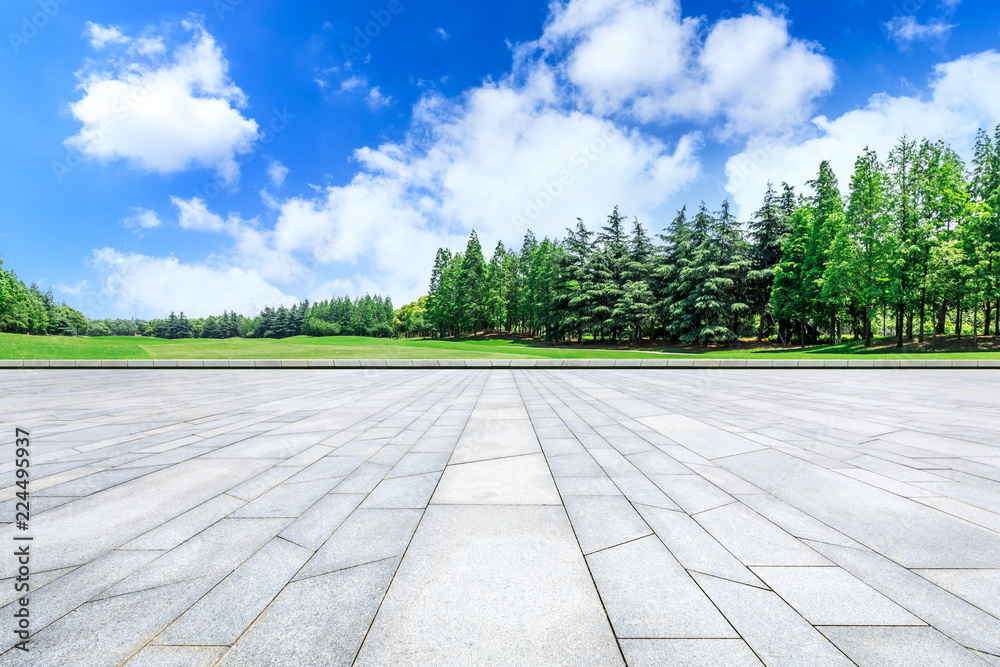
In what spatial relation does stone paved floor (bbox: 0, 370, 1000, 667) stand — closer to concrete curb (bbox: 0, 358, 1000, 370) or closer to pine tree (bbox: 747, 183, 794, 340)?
concrete curb (bbox: 0, 358, 1000, 370)

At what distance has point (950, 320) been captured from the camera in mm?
42250

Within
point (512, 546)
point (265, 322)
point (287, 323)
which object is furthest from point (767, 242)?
point (265, 322)

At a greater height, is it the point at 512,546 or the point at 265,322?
the point at 265,322

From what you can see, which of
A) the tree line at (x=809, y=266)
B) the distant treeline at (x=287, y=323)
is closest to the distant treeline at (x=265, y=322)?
the distant treeline at (x=287, y=323)

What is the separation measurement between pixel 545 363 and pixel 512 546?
14.2 m

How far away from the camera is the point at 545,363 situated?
1630cm

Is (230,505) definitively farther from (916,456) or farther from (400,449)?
(916,456)

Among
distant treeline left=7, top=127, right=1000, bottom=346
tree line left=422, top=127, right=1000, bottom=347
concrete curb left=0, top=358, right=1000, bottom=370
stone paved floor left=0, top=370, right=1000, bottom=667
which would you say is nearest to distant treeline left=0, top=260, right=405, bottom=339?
distant treeline left=7, top=127, right=1000, bottom=346

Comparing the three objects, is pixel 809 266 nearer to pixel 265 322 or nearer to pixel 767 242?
pixel 767 242

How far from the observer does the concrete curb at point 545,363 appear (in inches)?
592

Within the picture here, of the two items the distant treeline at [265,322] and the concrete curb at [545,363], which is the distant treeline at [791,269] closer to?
the concrete curb at [545,363]

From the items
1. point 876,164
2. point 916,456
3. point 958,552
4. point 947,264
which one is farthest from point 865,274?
point 958,552

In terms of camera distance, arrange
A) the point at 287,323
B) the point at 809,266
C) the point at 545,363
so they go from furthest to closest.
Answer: the point at 287,323
the point at 809,266
the point at 545,363

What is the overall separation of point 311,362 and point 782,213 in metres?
41.0
